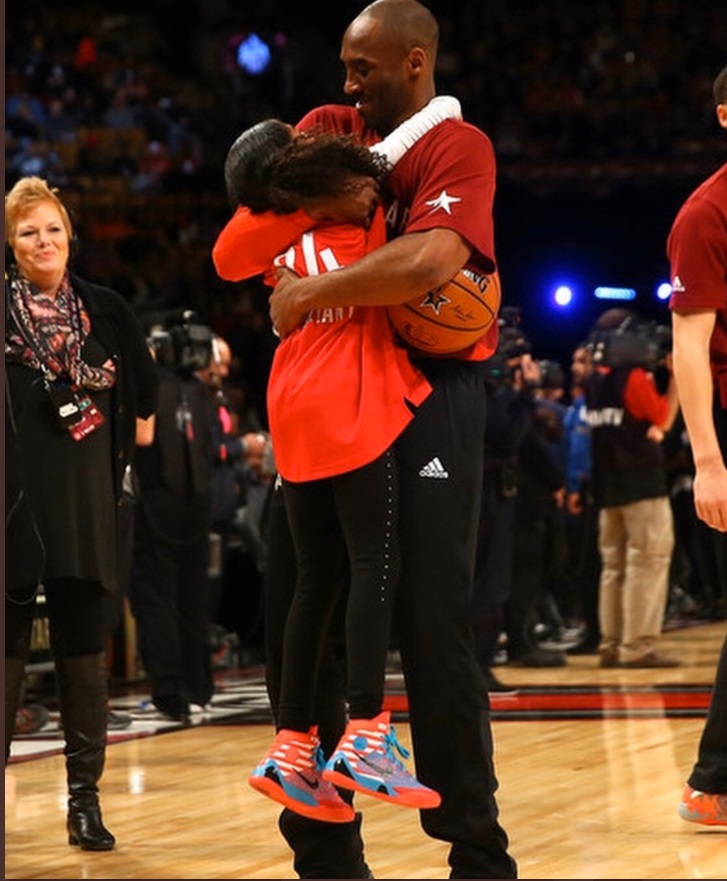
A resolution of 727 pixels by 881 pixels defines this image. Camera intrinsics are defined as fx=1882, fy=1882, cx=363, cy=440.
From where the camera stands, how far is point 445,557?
373cm

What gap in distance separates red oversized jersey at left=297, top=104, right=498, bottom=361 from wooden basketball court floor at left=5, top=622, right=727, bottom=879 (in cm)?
139

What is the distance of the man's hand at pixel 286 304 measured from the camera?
12.1ft

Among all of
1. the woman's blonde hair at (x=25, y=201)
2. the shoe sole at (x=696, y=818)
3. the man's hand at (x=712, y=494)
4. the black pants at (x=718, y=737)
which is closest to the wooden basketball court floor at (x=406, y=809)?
the shoe sole at (x=696, y=818)

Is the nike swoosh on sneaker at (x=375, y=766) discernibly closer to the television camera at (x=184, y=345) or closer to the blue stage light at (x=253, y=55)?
the television camera at (x=184, y=345)

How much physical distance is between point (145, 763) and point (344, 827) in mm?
2886

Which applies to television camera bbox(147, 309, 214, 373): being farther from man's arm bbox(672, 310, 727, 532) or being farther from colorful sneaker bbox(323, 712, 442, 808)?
colorful sneaker bbox(323, 712, 442, 808)

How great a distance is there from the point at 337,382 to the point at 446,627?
21.1 inches

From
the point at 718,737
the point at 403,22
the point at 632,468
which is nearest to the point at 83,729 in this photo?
the point at 718,737

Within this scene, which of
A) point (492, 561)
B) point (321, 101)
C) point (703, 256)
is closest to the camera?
point (703, 256)

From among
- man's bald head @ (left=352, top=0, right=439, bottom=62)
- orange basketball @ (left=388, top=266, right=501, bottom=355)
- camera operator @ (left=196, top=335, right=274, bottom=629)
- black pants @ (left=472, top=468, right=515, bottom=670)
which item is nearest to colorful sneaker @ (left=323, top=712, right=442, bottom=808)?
orange basketball @ (left=388, top=266, right=501, bottom=355)

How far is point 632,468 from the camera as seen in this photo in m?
10.2

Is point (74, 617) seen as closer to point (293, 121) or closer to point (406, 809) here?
point (406, 809)

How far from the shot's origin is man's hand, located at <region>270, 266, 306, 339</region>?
3699 mm

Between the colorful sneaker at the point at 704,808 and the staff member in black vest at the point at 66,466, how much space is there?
149cm
